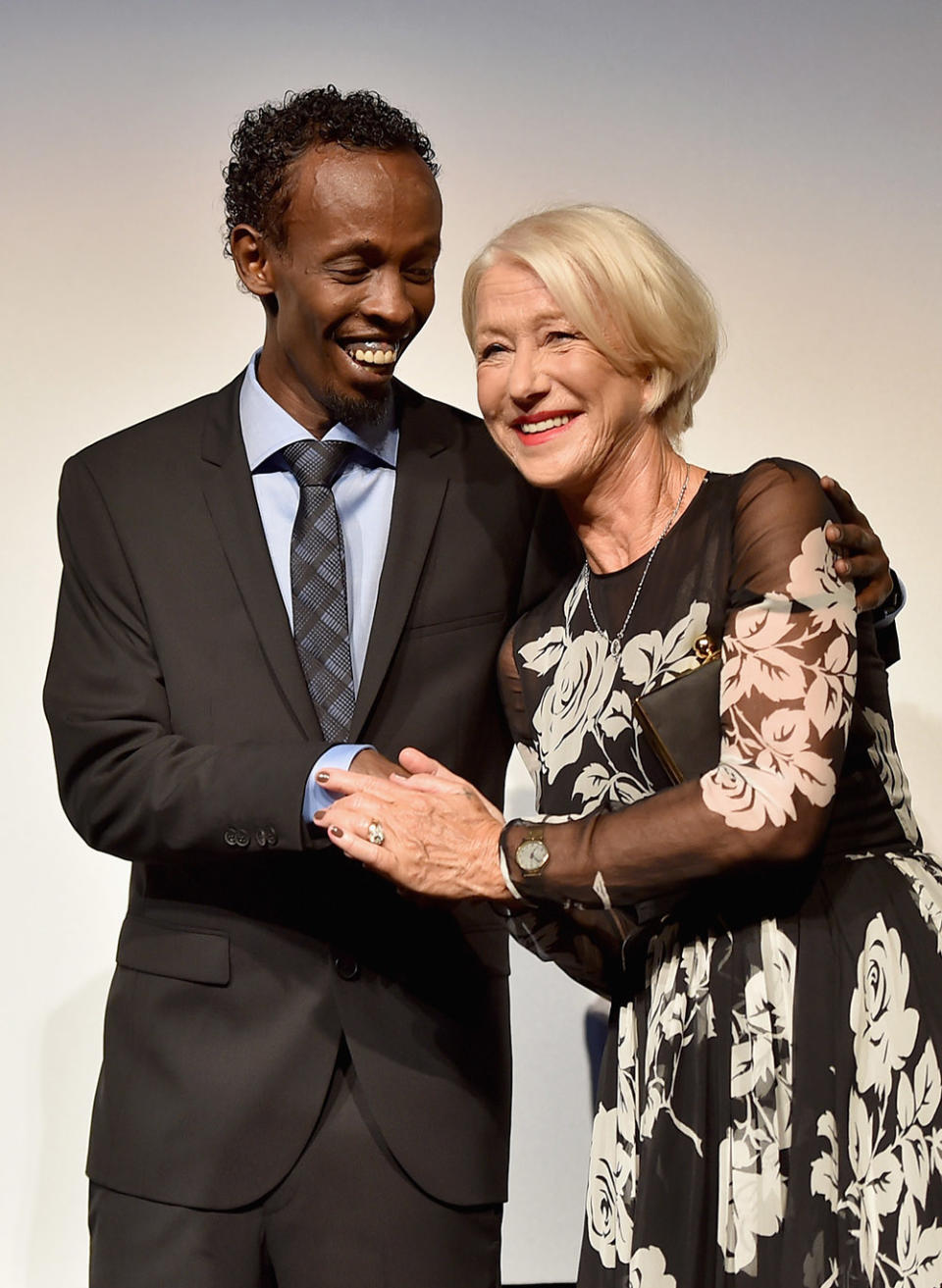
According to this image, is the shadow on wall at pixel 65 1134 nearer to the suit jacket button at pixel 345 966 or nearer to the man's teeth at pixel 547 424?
the suit jacket button at pixel 345 966

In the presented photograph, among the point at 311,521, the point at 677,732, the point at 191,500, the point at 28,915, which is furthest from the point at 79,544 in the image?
the point at 28,915

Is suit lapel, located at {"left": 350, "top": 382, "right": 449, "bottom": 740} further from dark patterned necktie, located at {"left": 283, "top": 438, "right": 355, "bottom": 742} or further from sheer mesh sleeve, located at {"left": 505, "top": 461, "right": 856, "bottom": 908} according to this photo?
sheer mesh sleeve, located at {"left": 505, "top": 461, "right": 856, "bottom": 908}

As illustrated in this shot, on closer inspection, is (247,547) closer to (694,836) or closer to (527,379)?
(527,379)

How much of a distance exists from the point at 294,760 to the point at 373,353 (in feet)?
1.63

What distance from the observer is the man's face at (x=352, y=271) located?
188cm

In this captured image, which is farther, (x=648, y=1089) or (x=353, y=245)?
(x=353, y=245)

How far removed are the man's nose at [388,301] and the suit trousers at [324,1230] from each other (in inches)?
32.6

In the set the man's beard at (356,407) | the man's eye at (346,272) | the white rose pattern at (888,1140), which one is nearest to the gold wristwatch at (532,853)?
the white rose pattern at (888,1140)

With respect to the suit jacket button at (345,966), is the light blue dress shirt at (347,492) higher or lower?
higher

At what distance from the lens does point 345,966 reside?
1.81m

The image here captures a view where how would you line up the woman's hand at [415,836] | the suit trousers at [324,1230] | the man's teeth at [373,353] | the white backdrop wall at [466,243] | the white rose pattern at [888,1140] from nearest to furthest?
the white rose pattern at [888,1140]
the woman's hand at [415,836]
the suit trousers at [324,1230]
the man's teeth at [373,353]
the white backdrop wall at [466,243]

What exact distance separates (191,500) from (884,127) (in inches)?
76.6

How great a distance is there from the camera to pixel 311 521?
189cm

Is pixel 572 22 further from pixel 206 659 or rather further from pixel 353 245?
pixel 206 659
